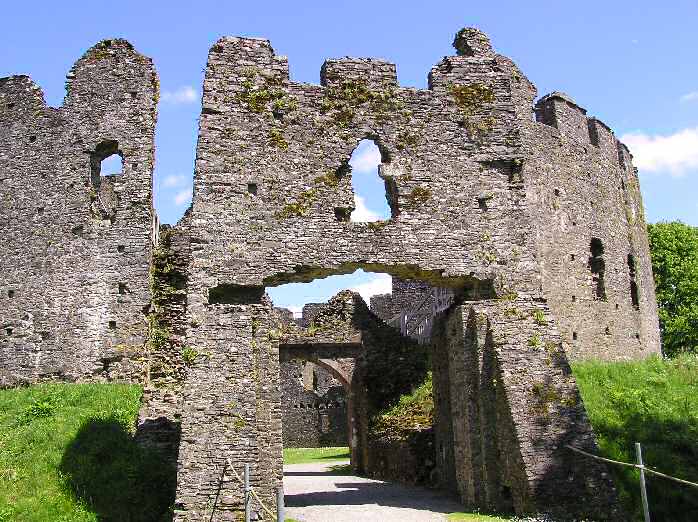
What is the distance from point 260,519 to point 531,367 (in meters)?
5.00

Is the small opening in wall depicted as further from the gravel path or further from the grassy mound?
the grassy mound

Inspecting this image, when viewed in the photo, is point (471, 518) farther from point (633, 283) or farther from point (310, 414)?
point (310, 414)

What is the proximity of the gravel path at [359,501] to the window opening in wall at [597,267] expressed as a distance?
12063 millimetres

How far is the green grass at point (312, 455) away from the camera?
25719 millimetres

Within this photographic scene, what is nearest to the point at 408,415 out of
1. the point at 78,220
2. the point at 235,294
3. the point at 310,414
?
the point at 235,294

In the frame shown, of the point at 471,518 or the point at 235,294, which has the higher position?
the point at 235,294

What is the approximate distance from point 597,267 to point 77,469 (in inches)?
770

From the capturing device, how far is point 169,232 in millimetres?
14188

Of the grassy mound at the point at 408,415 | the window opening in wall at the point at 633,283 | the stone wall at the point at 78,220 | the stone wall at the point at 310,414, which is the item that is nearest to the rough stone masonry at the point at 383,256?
the grassy mound at the point at 408,415

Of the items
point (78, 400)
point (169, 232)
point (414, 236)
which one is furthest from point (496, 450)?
point (78, 400)

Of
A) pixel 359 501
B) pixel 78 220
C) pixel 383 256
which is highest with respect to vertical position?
pixel 78 220

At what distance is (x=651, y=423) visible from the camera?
13688 mm

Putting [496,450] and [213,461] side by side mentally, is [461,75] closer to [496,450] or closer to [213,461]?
[496,450]

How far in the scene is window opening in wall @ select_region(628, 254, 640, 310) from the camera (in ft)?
89.0
